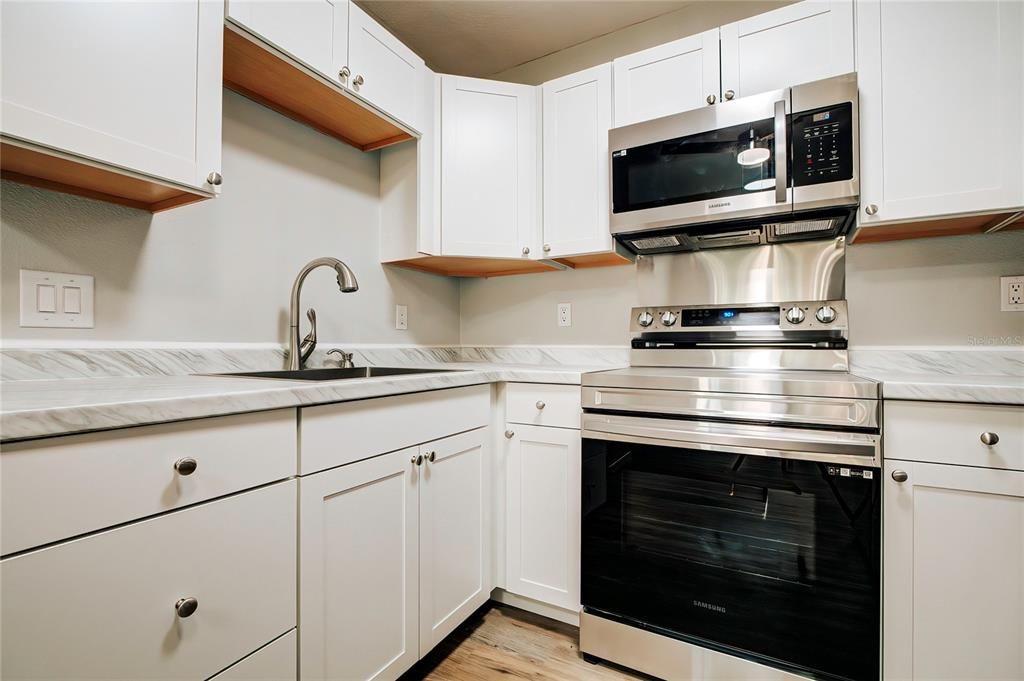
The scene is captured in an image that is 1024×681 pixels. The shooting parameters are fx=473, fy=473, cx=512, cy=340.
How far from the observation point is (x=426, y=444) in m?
1.48

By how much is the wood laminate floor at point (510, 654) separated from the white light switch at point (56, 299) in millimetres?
1372

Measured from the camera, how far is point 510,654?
64.4 inches

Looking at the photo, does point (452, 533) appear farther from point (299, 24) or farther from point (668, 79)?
point (668, 79)

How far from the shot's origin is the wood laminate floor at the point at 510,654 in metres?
1.53

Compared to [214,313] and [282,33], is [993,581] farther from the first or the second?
[282,33]

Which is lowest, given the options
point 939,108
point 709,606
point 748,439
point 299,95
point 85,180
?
point 709,606

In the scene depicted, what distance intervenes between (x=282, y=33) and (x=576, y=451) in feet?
5.28

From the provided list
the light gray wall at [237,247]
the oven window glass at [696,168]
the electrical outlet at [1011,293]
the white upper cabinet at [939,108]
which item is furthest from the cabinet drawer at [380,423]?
the electrical outlet at [1011,293]

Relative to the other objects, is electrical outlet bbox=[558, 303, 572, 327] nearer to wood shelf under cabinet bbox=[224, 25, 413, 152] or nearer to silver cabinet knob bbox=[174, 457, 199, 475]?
wood shelf under cabinet bbox=[224, 25, 413, 152]

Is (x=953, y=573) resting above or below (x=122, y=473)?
below

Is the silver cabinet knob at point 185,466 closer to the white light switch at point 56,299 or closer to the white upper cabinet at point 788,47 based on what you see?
the white light switch at point 56,299

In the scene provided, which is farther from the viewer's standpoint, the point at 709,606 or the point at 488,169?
the point at 488,169

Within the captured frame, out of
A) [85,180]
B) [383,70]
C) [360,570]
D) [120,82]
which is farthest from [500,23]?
[360,570]

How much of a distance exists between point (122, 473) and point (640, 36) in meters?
2.57
